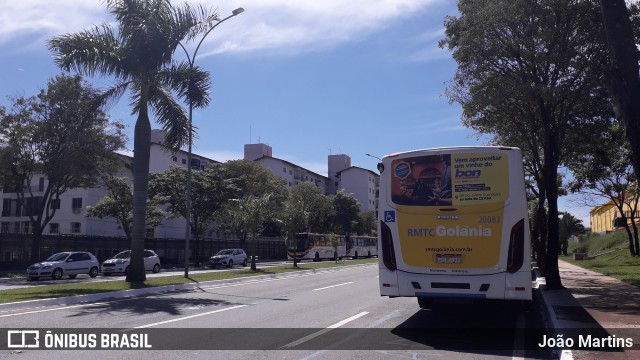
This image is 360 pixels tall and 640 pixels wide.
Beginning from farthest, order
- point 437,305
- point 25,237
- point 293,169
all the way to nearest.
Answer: point 293,169
point 25,237
point 437,305

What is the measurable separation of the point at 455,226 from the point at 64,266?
26.2 metres

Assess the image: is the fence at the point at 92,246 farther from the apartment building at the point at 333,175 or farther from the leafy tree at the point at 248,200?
the apartment building at the point at 333,175

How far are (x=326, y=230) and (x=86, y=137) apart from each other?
51.7 m

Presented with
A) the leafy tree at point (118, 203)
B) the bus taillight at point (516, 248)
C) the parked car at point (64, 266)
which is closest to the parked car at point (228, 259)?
the leafy tree at point (118, 203)

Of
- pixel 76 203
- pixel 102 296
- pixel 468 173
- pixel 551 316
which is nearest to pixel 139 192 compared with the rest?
pixel 102 296

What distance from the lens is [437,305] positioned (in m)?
14.4

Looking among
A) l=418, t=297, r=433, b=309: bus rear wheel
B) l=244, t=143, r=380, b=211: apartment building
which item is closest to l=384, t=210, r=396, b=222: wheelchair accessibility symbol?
l=418, t=297, r=433, b=309: bus rear wheel

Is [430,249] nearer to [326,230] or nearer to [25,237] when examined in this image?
[25,237]

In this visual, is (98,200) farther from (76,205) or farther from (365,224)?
(365,224)

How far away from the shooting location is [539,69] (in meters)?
19.4

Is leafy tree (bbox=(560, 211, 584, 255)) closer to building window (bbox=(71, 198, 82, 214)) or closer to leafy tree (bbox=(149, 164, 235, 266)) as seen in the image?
leafy tree (bbox=(149, 164, 235, 266))

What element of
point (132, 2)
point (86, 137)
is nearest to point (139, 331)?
point (132, 2)

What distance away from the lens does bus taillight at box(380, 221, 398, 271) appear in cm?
1136

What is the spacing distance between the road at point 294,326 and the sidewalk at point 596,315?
610mm
